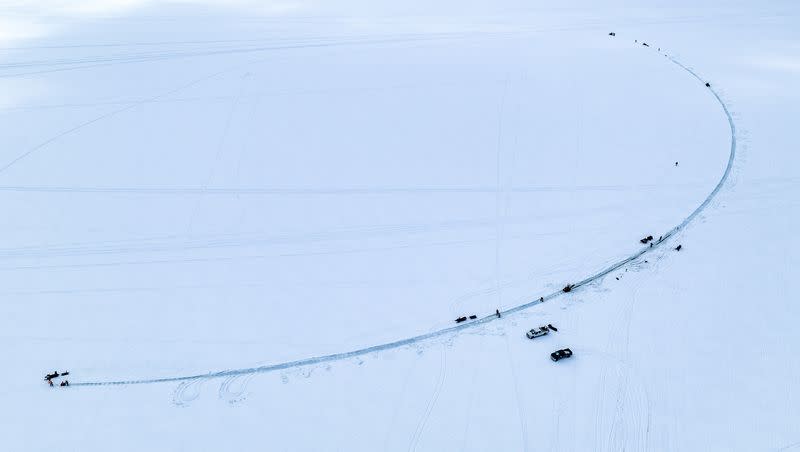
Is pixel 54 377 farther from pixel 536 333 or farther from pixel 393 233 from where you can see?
pixel 536 333

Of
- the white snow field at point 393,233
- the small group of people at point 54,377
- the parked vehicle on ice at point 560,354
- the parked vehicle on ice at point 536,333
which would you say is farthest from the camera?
the parked vehicle on ice at point 536,333

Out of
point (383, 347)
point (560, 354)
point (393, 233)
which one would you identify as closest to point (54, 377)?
point (383, 347)

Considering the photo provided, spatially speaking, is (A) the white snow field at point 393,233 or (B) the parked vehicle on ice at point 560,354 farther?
(B) the parked vehicle on ice at point 560,354

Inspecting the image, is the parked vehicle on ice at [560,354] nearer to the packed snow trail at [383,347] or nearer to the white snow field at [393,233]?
the white snow field at [393,233]

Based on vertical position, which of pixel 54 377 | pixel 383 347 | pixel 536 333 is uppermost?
pixel 536 333

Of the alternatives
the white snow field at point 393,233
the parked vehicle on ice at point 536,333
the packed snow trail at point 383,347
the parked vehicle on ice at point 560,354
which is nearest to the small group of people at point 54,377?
the packed snow trail at point 383,347

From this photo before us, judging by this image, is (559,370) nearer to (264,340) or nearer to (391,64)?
(264,340)

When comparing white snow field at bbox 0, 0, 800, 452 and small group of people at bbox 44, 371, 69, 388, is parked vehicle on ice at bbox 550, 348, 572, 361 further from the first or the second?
small group of people at bbox 44, 371, 69, 388

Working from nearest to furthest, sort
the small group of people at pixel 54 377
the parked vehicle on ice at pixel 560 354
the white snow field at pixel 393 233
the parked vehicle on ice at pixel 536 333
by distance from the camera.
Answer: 1. the white snow field at pixel 393 233
2. the parked vehicle on ice at pixel 560 354
3. the small group of people at pixel 54 377
4. the parked vehicle on ice at pixel 536 333

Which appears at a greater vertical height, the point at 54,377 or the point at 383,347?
the point at 383,347
